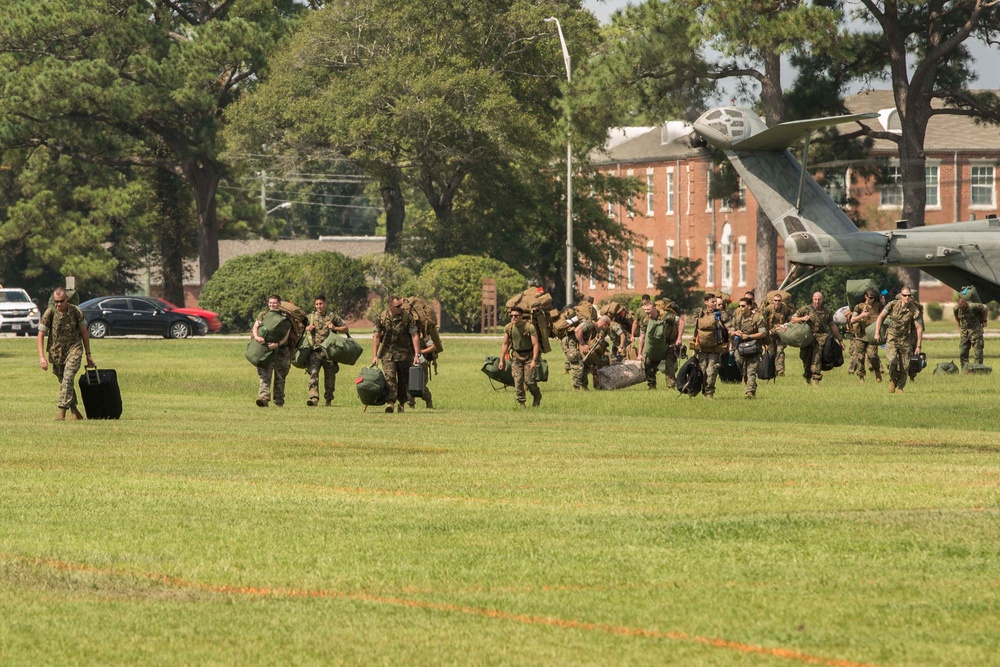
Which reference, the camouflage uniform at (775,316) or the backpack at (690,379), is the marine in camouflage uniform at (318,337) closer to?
the backpack at (690,379)

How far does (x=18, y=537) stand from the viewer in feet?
36.9

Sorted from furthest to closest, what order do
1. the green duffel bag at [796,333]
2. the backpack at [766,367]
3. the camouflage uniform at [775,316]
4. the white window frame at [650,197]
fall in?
1. the white window frame at [650,197]
2. the camouflage uniform at [775,316]
3. the green duffel bag at [796,333]
4. the backpack at [766,367]

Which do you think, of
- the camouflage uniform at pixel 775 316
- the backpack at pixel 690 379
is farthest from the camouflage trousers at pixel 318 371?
the camouflage uniform at pixel 775 316

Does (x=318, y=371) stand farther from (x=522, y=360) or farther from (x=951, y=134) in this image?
(x=951, y=134)

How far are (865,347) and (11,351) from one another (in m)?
23.5

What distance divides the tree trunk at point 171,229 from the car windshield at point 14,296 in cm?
1197

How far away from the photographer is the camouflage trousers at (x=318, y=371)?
27.3m

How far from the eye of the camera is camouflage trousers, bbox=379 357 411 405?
82.6 feet

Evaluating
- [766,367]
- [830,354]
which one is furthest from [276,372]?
[830,354]

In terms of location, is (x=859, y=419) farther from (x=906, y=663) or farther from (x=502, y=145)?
(x=502, y=145)

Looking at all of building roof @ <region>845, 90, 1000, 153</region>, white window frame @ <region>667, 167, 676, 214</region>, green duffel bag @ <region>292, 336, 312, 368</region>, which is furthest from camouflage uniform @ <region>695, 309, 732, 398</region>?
white window frame @ <region>667, 167, 676, 214</region>

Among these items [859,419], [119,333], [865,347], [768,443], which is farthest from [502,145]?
[768,443]

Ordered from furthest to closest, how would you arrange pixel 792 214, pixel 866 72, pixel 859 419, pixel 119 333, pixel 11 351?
pixel 119 333 < pixel 866 72 < pixel 11 351 < pixel 792 214 < pixel 859 419

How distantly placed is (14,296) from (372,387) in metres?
41.3
